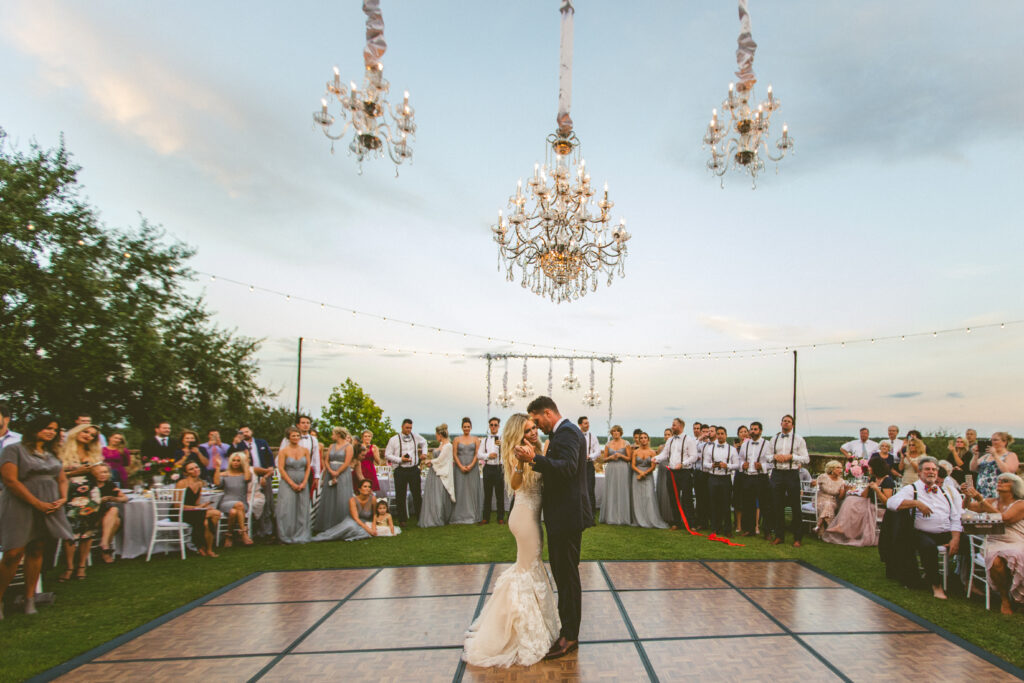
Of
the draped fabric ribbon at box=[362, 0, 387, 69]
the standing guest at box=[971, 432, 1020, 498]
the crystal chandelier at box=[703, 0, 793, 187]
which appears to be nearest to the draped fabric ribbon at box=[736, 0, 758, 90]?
the crystal chandelier at box=[703, 0, 793, 187]

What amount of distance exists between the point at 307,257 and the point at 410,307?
3.49 m

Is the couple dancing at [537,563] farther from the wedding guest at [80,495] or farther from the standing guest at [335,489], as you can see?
the standing guest at [335,489]

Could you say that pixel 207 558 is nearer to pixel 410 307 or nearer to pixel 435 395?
pixel 410 307

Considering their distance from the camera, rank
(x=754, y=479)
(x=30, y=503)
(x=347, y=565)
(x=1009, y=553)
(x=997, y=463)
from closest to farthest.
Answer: (x=30, y=503) → (x=1009, y=553) → (x=997, y=463) → (x=347, y=565) → (x=754, y=479)

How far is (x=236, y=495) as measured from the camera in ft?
22.8

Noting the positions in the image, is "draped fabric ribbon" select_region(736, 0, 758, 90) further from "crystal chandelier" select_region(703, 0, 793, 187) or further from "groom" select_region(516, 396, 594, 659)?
"groom" select_region(516, 396, 594, 659)

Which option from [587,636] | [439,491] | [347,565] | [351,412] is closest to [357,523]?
[439,491]

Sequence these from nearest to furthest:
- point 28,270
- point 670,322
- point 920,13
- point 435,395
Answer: point 920,13 → point 28,270 → point 670,322 → point 435,395

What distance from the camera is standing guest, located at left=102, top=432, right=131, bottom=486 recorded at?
6199 mm

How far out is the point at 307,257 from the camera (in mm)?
11820

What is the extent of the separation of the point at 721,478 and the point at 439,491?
4587 mm

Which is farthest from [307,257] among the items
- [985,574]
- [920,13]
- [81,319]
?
[985,574]

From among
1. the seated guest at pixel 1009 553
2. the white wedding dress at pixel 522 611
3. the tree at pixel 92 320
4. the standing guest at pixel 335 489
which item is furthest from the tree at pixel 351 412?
the seated guest at pixel 1009 553

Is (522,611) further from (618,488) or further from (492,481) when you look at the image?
(618,488)
